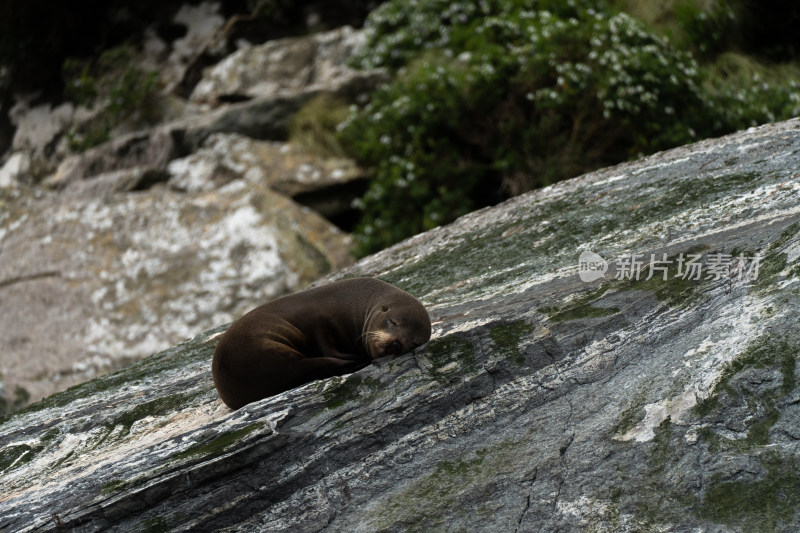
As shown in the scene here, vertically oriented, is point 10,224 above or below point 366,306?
above

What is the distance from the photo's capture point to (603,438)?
10.9 feet

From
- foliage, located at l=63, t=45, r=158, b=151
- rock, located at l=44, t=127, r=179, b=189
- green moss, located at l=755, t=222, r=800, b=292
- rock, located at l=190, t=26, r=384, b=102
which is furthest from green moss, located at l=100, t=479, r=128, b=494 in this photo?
foliage, located at l=63, t=45, r=158, b=151

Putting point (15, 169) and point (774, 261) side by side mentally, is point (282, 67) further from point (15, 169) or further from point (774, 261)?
point (774, 261)

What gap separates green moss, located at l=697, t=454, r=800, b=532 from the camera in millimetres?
2882

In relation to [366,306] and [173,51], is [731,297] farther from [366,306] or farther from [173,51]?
[173,51]

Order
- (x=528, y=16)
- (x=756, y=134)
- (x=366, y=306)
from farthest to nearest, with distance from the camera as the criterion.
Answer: (x=528, y=16), (x=756, y=134), (x=366, y=306)

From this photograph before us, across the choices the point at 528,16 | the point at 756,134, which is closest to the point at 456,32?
the point at 528,16

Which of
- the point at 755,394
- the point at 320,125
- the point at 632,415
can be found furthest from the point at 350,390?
the point at 320,125

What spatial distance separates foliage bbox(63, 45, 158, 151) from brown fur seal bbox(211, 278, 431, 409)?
9874 mm

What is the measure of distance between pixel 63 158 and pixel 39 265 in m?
5.33

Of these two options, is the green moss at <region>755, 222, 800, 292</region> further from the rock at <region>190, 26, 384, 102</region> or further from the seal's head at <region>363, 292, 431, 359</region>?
the rock at <region>190, 26, 384, 102</region>

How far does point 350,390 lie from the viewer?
3.64 metres

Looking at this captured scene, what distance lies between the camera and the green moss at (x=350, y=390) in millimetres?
3574

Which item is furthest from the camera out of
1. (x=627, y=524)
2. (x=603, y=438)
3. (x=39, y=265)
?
(x=39, y=265)
